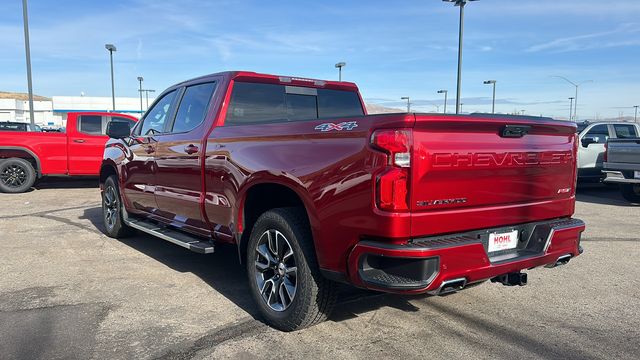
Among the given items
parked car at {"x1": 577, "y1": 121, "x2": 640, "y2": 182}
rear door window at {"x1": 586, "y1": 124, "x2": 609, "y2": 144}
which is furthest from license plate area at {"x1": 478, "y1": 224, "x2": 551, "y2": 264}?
rear door window at {"x1": 586, "y1": 124, "x2": 609, "y2": 144}

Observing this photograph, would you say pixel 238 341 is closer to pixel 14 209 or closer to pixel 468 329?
pixel 468 329

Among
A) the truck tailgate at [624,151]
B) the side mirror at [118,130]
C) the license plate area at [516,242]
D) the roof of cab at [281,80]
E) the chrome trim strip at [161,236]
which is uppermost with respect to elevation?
the roof of cab at [281,80]

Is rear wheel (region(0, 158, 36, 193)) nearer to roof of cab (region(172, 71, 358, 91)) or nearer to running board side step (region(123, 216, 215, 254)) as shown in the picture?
running board side step (region(123, 216, 215, 254))

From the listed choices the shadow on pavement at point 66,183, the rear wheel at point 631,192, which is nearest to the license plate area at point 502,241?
the rear wheel at point 631,192

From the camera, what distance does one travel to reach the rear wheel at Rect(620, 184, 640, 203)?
35.3 ft

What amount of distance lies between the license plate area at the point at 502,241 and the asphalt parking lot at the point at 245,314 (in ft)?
2.29

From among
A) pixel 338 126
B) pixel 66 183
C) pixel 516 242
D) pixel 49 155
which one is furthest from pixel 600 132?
pixel 66 183

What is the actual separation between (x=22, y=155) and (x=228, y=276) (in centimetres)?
933

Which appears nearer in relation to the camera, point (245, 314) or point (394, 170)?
point (394, 170)

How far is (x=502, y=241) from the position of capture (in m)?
3.38

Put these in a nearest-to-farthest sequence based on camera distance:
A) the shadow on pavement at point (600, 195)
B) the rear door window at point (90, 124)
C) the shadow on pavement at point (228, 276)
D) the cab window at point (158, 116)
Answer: the shadow on pavement at point (228, 276), the cab window at point (158, 116), the shadow on pavement at point (600, 195), the rear door window at point (90, 124)

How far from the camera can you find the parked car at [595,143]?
41.4ft

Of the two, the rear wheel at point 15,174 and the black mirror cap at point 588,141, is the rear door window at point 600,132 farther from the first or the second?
the rear wheel at point 15,174

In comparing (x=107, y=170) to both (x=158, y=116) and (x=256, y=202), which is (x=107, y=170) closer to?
(x=158, y=116)
